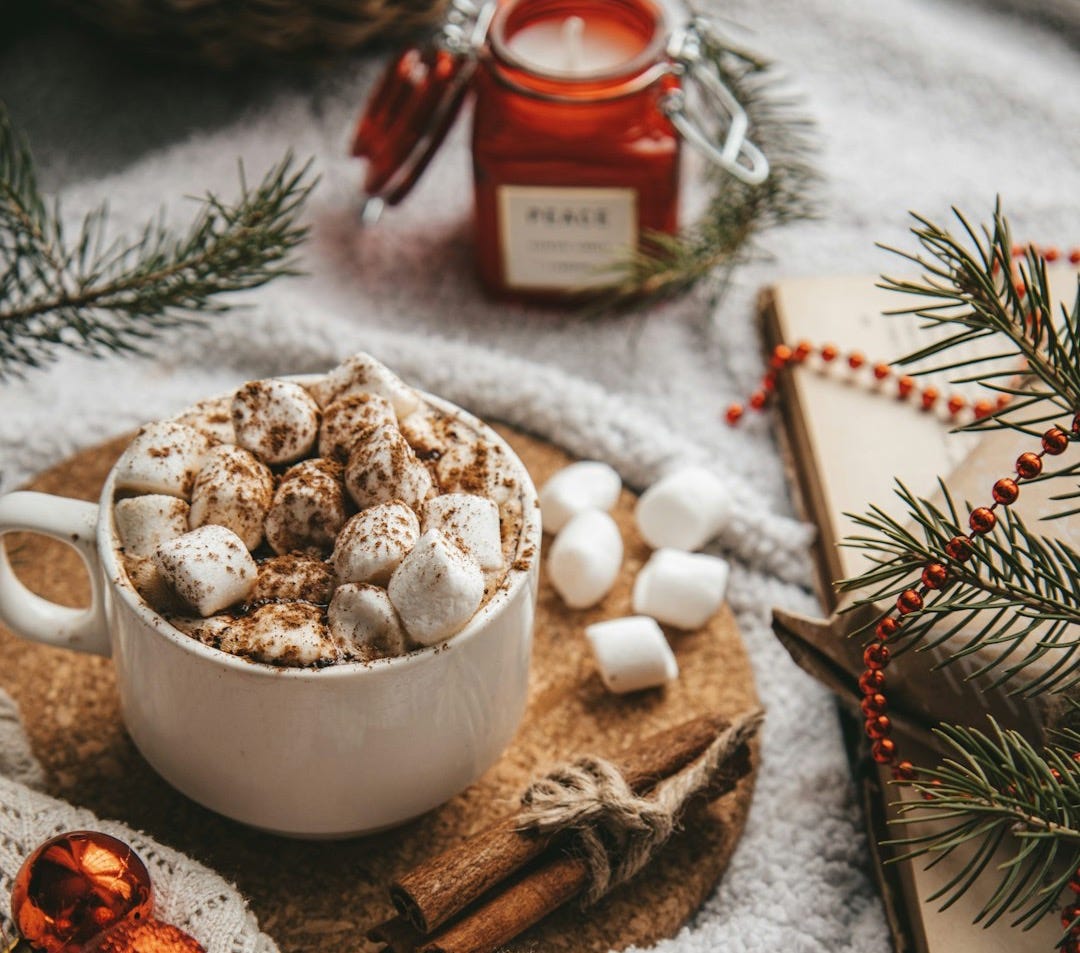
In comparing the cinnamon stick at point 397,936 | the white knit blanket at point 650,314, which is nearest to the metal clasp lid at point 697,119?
the white knit blanket at point 650,314

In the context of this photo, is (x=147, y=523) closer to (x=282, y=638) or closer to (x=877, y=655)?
(x=282, y=638)

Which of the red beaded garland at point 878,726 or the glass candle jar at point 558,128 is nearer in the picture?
the red beaded garland at point 878,726

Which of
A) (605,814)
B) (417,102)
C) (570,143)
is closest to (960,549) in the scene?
(605,814)

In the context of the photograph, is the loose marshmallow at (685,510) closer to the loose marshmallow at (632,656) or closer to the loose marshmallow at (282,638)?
the loose marshmallow at (632,656)

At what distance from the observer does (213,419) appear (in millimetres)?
820

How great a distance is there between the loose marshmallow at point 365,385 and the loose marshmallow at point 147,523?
5.3 inches

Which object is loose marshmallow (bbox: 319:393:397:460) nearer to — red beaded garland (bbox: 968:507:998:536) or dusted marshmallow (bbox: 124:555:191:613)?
dusted marshmallow (bbox: 124:555:191:613)

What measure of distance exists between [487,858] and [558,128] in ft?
2.27

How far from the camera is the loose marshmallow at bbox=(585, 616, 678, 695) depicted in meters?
0.92

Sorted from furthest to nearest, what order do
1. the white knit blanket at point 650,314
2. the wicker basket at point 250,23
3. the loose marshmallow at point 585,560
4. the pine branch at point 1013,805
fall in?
1. the wicker basket at point 250,23
2. the loose marshmallow at point 585,560
3. the white knit blanket at point 650,314
4. the pine branch at point 1013,805

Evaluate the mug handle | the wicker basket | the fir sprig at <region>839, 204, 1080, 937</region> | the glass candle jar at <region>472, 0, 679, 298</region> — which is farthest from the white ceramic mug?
the wicker basket

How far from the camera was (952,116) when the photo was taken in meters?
1.58

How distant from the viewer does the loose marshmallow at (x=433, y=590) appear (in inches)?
27.0

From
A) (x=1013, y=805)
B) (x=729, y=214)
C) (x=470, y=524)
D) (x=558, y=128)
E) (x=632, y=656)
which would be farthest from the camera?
(x=729, y=214)
